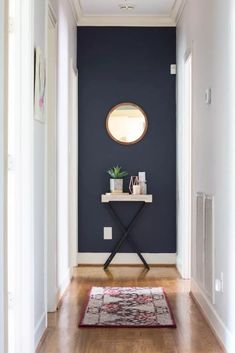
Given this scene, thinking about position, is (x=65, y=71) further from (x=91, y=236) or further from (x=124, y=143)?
(x=91, y=236)

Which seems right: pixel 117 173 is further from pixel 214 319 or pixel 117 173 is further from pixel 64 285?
pixel 214 319

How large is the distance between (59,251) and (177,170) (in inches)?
82.8

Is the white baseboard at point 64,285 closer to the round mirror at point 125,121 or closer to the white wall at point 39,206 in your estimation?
the white wall at point 39,206

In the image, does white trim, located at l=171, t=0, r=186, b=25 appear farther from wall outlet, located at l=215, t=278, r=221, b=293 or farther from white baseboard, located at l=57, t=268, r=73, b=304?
wall outlet, located at l=215, t=278, r=221, b=293

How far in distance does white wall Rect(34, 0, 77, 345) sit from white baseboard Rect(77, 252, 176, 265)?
1.21m

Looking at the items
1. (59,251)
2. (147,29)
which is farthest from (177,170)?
(59,251)

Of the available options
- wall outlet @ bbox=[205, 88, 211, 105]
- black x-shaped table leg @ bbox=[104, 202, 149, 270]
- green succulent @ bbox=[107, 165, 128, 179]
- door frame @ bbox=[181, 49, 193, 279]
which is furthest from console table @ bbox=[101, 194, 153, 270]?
wall outlet @ bbox=[205, 88, 211, 105]

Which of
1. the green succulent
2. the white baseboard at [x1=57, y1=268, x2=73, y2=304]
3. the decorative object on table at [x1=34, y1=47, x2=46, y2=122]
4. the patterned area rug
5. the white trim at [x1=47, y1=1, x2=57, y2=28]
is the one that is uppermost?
the white trim at [x1=47, y1=1, x2=57, y2=28]

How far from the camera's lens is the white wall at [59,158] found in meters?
3.57

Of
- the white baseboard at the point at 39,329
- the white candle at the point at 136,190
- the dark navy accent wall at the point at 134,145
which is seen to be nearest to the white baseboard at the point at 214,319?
the white baseboard at the point at 39,329

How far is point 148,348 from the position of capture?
137 inches

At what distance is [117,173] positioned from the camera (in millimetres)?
6566

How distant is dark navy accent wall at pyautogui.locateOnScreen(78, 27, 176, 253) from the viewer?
6746 millimetres

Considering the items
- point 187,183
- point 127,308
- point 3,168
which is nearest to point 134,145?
point 187,183
